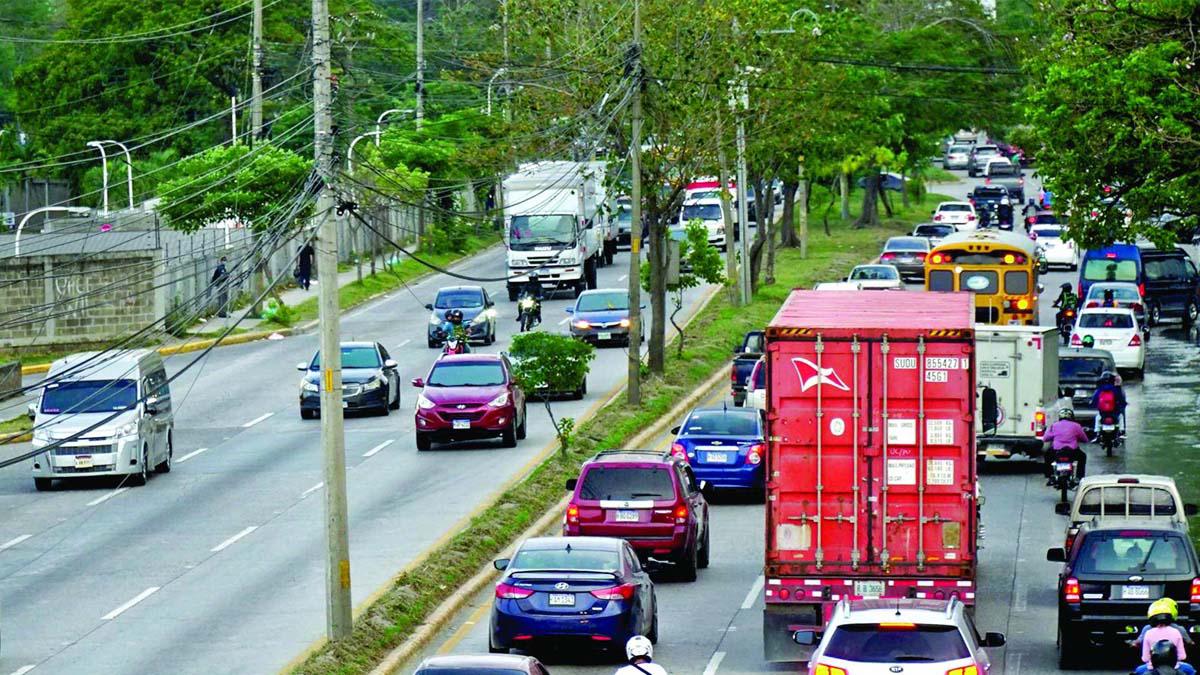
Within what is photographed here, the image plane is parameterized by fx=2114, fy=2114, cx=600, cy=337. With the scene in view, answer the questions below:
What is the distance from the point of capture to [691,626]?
25.2 metres

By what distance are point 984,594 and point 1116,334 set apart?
24.8 m

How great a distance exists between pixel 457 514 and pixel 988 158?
10587cm

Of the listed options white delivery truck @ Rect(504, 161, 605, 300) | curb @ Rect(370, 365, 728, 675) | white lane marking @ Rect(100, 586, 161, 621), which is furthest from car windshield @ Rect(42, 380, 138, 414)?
white delivery truck @ Rect(504, 161, 605, 300)

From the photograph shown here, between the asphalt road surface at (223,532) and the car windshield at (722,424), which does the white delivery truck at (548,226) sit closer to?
the asphalt road surface at (223,532)

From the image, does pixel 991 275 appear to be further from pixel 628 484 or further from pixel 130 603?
pixel 130 603

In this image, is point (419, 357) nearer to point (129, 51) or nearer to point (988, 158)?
point (129, 51)

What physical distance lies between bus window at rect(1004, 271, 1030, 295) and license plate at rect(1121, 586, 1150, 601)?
2812 centimetres

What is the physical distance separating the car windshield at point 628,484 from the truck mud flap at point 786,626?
5.67 meters

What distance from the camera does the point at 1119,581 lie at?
21969mm

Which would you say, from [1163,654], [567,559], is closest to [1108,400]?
[567,559]

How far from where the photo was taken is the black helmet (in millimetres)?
16250

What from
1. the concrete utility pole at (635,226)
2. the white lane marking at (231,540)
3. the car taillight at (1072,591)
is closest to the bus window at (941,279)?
the concrete utility pole at (635,226)

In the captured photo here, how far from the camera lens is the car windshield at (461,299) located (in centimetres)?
5641

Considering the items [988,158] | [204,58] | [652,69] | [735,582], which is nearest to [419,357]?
[652,69]
